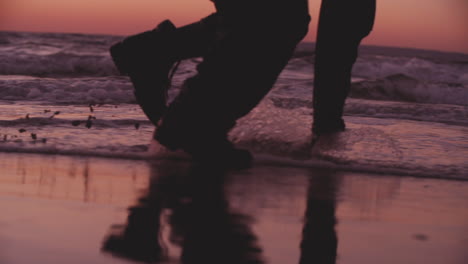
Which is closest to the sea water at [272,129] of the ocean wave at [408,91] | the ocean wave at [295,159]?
the ocean wave at [295,159]

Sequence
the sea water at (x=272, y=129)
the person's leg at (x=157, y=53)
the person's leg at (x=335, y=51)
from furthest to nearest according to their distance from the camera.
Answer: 1. the person's leg at (x=335, y=51)
2. the sea water at (x=272, y=129)
3. the person's leg at (x=157, y=53)

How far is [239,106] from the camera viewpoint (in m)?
3.22

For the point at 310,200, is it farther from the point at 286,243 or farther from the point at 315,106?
the point at 315,106

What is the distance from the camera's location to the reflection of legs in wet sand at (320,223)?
1973 mm

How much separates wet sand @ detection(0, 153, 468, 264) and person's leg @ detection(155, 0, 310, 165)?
0.61ft

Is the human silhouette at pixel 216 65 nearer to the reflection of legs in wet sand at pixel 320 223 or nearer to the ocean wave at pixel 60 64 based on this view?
the reflection of legs in wet sand at pixel 320 223

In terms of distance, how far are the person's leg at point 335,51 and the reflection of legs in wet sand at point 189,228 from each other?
147 cm

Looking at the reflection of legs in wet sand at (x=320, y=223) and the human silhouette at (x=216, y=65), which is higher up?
the human silhouette at (x=216, y=65)

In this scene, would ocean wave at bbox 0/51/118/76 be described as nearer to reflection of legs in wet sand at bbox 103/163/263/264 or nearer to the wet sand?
the wet sand

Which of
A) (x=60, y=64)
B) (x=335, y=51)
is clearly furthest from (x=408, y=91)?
(x=335, y=51)

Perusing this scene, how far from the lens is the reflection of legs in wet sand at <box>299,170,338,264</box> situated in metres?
1.97

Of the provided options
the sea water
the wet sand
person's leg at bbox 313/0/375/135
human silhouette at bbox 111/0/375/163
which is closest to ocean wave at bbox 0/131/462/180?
the sea water

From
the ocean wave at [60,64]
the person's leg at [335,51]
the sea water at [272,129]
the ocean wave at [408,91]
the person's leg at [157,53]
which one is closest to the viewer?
the person's leg at [157,53]

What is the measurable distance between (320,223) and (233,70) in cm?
95
